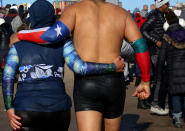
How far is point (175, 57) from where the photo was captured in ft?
23.0

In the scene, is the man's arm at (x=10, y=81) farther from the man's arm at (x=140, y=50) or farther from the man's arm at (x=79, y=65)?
the man's arm at (x=140, y=50)

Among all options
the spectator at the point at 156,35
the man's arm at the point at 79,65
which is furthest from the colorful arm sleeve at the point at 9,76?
the spectator at the point at 156,35

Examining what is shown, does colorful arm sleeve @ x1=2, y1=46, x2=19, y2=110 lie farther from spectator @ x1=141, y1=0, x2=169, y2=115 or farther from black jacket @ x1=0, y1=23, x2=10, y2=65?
black jacket @ x1=0, y1=23, x2=10, y2=65

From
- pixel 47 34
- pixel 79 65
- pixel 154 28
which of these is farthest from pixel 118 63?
pixel 154 28

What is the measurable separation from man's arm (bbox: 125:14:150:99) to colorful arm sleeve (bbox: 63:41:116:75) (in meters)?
0.42

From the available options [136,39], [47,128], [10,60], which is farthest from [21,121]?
[136,39]

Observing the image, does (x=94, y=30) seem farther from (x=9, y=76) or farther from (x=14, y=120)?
(x=14, y=120)

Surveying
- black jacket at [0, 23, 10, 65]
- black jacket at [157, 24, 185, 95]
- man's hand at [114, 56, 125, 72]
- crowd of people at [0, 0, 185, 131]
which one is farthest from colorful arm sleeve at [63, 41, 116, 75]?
black jacket at [0, 23, 10, 65]

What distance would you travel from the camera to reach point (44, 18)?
12.0ft

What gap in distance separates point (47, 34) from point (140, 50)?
94 centimetres

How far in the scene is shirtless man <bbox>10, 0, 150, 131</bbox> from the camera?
12.3ft

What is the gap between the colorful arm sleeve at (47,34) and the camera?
3590 mm

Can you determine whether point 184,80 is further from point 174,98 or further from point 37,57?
point 37,57

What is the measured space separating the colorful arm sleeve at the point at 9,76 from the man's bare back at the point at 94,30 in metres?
0.55
